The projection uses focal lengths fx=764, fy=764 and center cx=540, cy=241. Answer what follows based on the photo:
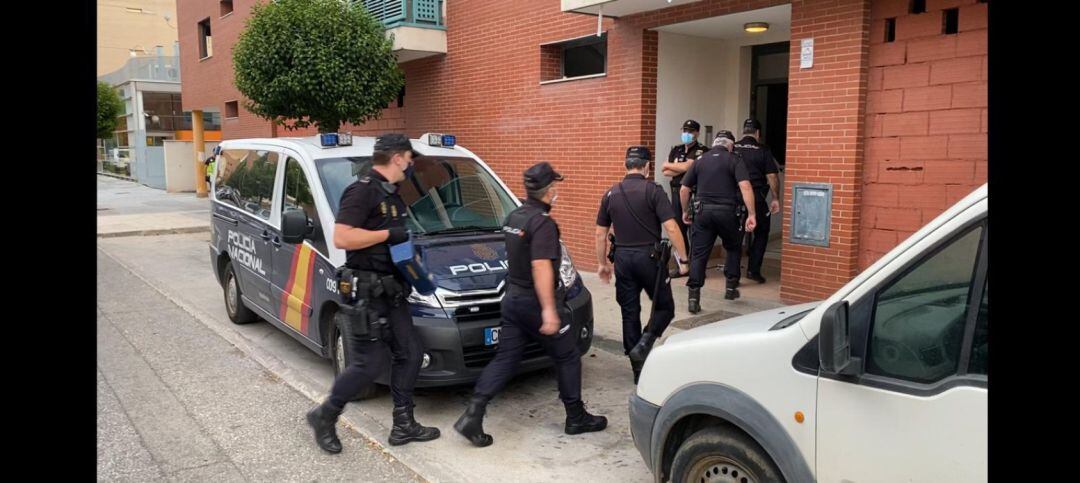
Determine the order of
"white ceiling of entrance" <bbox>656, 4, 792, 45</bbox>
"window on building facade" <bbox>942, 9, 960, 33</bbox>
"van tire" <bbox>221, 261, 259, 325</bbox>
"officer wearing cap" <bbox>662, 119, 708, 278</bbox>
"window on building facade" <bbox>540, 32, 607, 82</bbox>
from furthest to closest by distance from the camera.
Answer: "window on building facade" <bbox>540, 32, 607, 82</bbox> < "officer wearing cap" <bbox>662, 119, 708, 278</bbox> < "white ceiling of entrance" <bbox>656, 4, 792, 45</bbox> < "van tire" <bbox>221, 261, 259, 325</bbox> < "window on building facade" <bbox>942, 9, 960, 33</bbox>

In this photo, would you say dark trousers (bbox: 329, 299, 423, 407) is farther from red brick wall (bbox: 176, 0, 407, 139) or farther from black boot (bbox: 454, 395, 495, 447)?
red brick wall (bbox: 176, 0, 407, 139)

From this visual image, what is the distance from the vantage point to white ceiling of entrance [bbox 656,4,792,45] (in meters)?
8.41

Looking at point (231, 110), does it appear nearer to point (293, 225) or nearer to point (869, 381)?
point (293, 225)

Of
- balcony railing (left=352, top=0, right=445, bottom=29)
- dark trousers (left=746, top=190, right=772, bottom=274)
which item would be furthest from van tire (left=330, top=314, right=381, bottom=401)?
balcony railing (left=352, top=0, right=445, bottom=29)

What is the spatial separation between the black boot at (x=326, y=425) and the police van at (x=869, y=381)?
7.29 ft

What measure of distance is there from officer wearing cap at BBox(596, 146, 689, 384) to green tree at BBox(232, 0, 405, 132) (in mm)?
7308

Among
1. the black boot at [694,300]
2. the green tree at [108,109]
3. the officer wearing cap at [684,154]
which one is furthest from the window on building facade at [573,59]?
the green tree at [108,109]

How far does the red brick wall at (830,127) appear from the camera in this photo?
726cm

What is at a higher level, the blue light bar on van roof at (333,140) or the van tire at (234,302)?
the blue light bar on van roof at (333,140)

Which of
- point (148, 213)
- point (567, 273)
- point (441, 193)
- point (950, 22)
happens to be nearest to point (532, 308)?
point (567, 273)

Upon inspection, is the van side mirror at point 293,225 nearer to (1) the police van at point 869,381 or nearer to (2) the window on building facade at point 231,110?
(1) the police van at point 869,381
